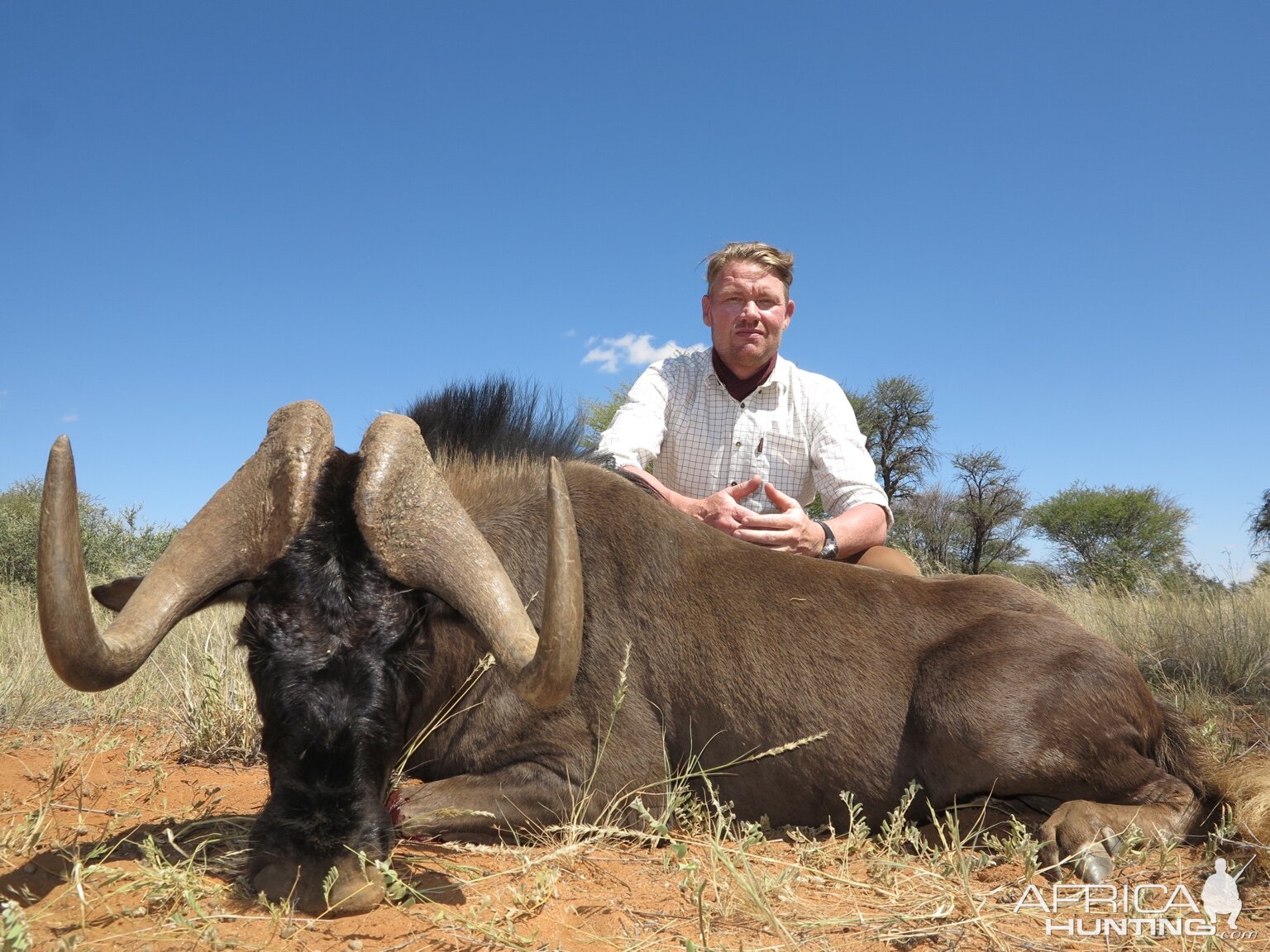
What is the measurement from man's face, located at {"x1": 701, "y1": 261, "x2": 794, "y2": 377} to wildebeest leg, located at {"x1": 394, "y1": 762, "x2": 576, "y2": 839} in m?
3.14

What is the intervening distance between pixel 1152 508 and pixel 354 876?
30533 millimetres

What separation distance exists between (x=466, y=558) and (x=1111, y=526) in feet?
97.1

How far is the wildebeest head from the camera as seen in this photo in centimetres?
245

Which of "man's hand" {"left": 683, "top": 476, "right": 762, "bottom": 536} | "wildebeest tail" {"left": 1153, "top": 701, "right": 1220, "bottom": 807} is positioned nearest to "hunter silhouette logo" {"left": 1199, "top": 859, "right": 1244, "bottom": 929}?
"wildebeest tail" {"left": 1153, "top": 701, "right": 1220, "bottom": 807}

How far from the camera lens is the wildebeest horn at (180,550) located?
2.38 m

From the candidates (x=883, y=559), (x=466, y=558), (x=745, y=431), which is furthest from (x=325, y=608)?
(x=745, y=431)

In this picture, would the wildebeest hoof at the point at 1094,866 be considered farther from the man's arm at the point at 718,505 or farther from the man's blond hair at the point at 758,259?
the man's blond hair at the point at 758,259

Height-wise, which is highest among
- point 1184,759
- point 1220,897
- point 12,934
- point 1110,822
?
point 12,934

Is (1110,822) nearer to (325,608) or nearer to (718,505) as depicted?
(718,505)

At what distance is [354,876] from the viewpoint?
97.7 inches

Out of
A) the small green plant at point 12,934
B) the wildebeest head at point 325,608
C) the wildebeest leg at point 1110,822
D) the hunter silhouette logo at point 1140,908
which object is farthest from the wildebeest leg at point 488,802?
the wildebeest leg at point 1110,822

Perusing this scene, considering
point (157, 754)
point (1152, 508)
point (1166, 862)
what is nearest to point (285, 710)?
point (157, 754)

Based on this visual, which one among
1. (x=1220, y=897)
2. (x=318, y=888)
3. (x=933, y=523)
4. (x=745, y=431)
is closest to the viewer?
(x=318, y=888)

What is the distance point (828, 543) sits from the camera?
493 centimetres
